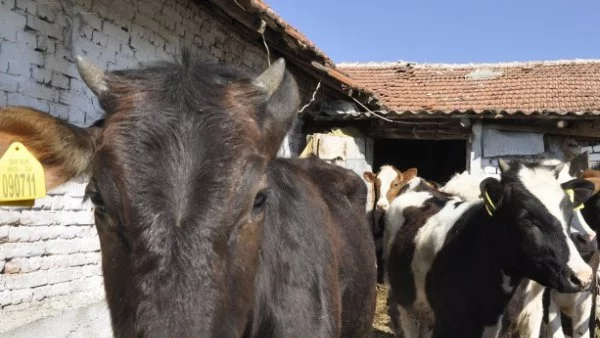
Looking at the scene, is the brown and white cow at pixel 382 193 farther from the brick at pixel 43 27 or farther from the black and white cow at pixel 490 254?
the brick at pixel 43 27

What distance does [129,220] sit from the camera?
195cm

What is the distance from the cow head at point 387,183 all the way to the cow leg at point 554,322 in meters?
3.13

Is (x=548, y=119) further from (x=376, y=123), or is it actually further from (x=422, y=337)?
(x=422, y=337)

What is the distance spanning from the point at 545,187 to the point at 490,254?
28.9 inches

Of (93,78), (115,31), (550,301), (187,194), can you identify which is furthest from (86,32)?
(550,301)

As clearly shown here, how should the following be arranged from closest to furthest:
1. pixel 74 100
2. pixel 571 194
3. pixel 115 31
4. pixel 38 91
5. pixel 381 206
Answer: pixel 38 91 < pixel 571 194 < pixel 74 100 < pixel 115 31 < pixel 381 206

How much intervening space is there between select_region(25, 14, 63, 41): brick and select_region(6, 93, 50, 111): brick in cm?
55

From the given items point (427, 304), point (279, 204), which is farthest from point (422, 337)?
point (279, 204)

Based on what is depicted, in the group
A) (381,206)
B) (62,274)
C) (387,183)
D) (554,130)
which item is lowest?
(62,274)

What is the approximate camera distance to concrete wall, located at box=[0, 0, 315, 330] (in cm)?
457

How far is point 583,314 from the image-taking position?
6770 mm

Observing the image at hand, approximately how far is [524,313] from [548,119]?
20.5 ft

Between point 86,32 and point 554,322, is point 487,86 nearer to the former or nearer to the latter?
point 554,322

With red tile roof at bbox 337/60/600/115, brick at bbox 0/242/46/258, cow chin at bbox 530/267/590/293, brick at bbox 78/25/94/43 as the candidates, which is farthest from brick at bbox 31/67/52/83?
red tile roof at bbox 337/60/600/115
